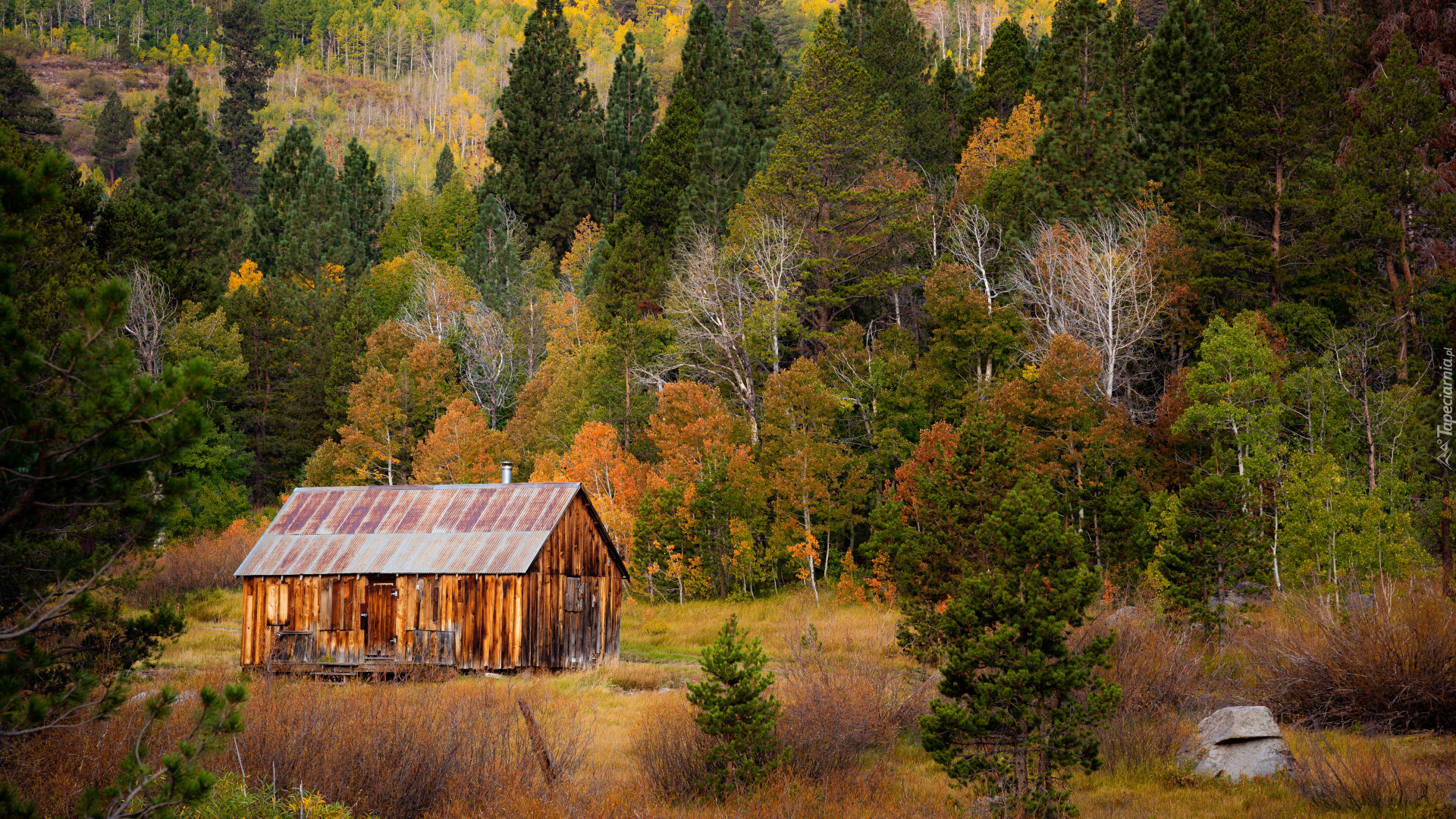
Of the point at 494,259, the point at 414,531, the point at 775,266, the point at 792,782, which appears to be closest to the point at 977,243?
the point at 775,266

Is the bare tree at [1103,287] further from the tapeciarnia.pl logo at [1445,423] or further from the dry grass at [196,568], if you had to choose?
the dry grass at [196,568]

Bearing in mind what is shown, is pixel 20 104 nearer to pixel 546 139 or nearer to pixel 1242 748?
pixel 546 139

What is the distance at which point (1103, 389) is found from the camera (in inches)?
1479

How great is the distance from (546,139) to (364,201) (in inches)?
731

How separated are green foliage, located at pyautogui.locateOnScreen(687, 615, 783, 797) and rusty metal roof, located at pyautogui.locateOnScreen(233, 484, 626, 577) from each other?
13.5 meters

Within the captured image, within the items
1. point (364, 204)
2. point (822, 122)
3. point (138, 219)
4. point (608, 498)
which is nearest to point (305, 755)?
point (608, 498)

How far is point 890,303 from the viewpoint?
51219 millimetres

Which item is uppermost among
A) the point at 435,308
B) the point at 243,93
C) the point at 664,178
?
the point at 243,93

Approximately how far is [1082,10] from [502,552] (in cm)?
3386

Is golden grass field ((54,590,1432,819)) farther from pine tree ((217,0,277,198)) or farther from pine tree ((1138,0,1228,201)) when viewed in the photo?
pine tree ((217,0,277,198))

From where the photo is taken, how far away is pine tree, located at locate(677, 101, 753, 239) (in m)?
51.8

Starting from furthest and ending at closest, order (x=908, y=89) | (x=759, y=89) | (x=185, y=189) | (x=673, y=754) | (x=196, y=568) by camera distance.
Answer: (x=759, y=89) → (x=908, y=89) → (x=185, y=189) → (x=196, y=568) → (x=673, y=754)

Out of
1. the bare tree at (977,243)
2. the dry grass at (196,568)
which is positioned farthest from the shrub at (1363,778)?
the dry grass at (196,568)

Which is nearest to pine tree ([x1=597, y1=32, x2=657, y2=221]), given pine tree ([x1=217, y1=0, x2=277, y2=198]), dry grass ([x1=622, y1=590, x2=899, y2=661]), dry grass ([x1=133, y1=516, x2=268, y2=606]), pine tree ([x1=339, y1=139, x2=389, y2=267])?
pine tree ([x1=339, y1=139, x2=389, y2=267])
